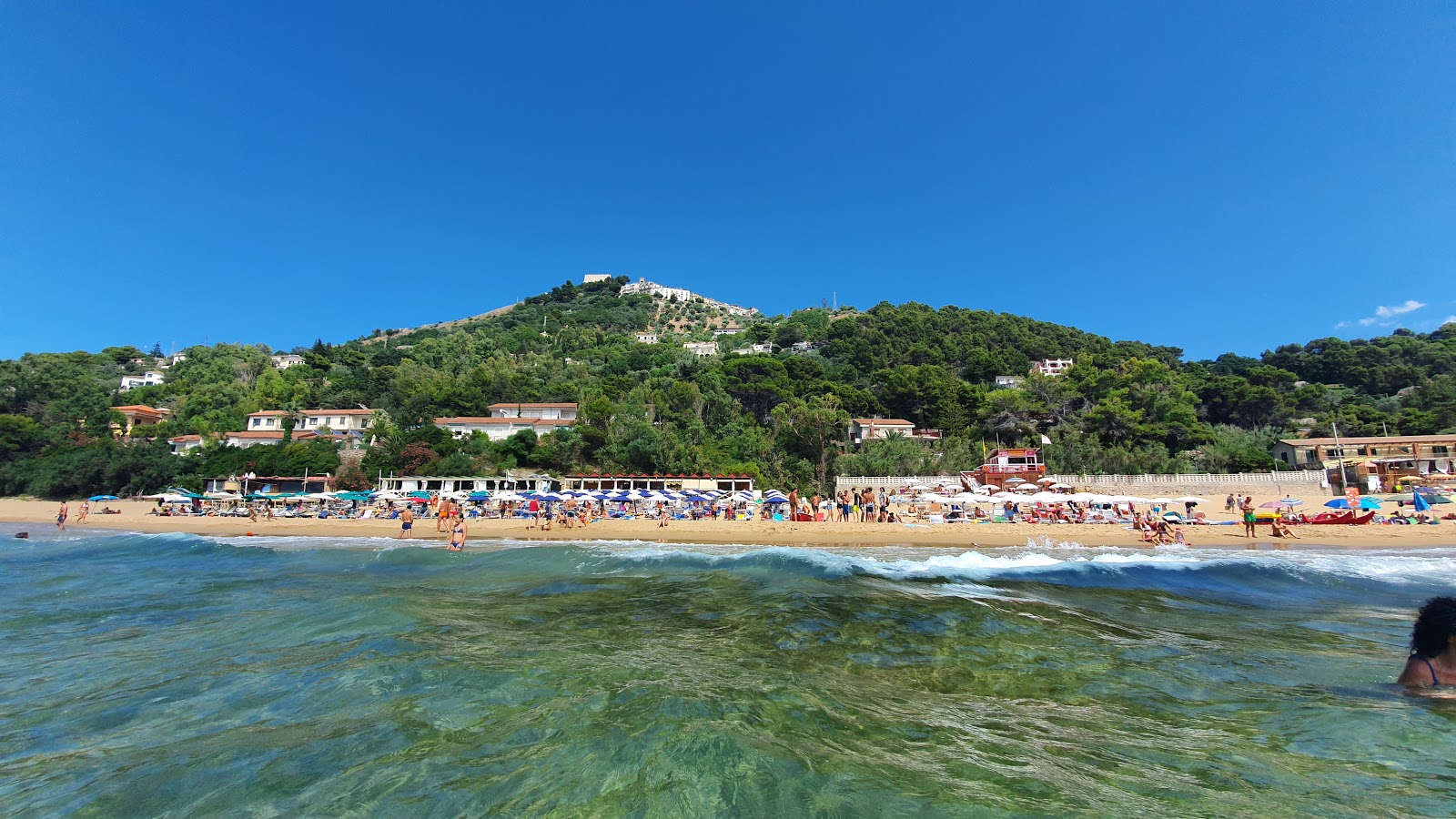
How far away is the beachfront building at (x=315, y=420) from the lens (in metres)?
56.0

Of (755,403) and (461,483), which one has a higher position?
(755,403)

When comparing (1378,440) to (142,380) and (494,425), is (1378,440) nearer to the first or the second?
(494,425)

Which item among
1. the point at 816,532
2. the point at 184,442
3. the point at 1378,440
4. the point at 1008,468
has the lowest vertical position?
the point at 816,532

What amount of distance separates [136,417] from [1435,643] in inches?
3349

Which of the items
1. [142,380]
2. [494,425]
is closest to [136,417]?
[142,380]

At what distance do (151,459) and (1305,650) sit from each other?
199 feet

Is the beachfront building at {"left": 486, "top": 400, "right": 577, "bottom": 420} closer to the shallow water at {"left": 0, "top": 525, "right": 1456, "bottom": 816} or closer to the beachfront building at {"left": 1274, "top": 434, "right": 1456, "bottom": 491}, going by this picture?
the shallow water at {"left": 0, "top": 525, "right": 1456, "bottom": 816}

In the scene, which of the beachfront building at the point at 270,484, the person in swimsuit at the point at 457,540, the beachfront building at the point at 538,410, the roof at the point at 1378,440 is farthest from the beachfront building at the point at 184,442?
the roof at the point at 1378,440

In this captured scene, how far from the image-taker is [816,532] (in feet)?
78.6

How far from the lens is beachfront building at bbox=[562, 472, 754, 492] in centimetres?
4191

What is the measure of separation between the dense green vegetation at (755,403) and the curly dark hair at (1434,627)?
3838 cm

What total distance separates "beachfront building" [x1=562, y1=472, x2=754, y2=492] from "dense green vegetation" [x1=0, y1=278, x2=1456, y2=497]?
73 centimetres

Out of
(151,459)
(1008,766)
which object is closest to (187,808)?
(1008,766)

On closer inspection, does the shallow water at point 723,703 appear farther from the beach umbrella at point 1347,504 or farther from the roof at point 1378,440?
the roof at point 1378,440
